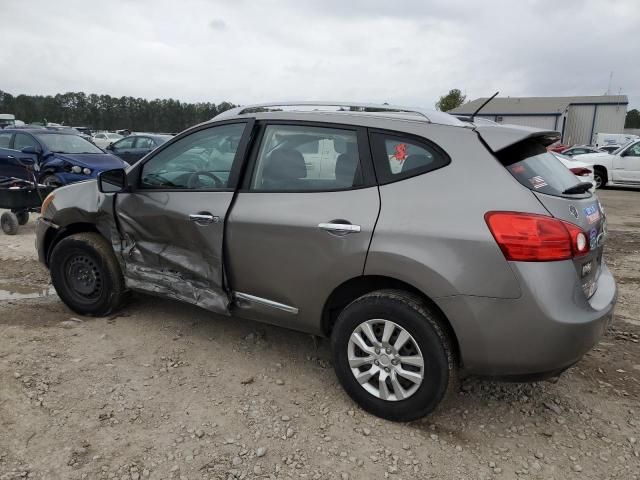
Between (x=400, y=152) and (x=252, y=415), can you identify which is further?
(x=252, y=415)

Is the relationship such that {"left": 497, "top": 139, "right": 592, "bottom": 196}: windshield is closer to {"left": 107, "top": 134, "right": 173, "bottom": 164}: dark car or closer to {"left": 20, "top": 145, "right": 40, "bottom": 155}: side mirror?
{"left": 20, "top": 145, "right": 40, "bottom": 155}: side mirror

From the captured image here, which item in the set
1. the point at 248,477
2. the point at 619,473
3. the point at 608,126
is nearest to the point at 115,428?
the point at 248,477

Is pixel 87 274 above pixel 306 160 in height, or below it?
below

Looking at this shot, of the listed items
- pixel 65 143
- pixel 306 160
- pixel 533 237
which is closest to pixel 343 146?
pixel 306 160

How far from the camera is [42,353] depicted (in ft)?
11.2

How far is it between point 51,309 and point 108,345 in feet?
3.32

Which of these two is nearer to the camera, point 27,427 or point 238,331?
point 27,427

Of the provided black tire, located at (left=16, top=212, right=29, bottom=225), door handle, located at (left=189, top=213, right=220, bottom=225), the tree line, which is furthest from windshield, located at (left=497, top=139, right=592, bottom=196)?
the tree line

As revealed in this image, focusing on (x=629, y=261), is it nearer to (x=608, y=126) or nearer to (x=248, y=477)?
(x=248, y=477)

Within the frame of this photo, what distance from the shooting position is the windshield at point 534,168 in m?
2.45

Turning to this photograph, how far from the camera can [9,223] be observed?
23.5 ft

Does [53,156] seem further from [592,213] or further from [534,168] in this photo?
[592,213]

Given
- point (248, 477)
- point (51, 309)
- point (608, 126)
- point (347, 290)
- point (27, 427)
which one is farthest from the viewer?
point (608, 126)

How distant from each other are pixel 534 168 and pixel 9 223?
730cm
